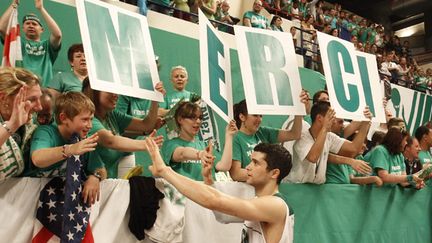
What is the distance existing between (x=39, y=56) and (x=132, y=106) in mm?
973

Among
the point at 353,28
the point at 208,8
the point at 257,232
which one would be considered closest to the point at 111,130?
the point at 257,232

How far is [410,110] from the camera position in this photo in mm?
11266

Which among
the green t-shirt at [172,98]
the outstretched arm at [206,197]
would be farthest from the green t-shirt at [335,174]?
the outstretched arm at [206,197]

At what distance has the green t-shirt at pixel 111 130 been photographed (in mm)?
2830

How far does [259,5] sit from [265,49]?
613 centimetres

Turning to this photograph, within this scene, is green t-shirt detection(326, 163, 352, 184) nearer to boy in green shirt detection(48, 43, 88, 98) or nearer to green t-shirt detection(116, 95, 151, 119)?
green t-shirt detection(116, 95, 151, 119)

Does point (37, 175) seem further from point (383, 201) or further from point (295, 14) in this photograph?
point (295, 14)

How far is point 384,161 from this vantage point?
4629 mm

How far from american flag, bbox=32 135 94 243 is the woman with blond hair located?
191mm

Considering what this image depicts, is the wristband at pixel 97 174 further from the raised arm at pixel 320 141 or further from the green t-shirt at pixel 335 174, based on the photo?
the green t-shirt at pixel 335 174

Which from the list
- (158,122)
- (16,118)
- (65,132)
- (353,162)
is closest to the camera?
(16,118)

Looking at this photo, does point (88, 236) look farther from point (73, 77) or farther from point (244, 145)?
point (73, 77)

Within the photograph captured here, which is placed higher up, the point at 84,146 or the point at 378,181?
the point at 84,146

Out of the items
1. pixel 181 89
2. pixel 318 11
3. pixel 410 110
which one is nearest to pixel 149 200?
pixel 181 89
